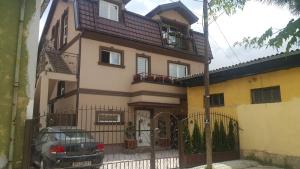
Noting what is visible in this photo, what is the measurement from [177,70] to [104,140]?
7.26m

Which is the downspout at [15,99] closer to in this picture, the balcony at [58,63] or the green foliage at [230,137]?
the green foliage at [230,137]

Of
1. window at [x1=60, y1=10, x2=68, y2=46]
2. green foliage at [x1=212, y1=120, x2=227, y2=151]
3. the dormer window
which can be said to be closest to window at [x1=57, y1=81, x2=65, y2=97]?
window at [x1=60, y1=10, x2=68, y2=46]

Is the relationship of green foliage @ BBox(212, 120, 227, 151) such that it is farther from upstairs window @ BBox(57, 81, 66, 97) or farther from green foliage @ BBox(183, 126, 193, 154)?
upstairs window @ BBox(57, 81, 66, 97)

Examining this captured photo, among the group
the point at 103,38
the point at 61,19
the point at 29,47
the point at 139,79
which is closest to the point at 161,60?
the point at 139,79

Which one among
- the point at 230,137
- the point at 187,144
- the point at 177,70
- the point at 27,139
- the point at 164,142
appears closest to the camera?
the point at 27,139

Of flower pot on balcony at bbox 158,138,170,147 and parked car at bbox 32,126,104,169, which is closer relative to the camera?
parked car at bbox 32,126,104,169

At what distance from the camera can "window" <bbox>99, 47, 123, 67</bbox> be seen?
16.4 metres

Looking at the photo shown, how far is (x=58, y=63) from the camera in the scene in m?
16.1

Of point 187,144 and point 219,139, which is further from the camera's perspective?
point 219,139

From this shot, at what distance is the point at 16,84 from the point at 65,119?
9.44m

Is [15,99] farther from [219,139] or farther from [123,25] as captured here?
[123,25]

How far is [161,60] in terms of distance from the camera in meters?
19.0

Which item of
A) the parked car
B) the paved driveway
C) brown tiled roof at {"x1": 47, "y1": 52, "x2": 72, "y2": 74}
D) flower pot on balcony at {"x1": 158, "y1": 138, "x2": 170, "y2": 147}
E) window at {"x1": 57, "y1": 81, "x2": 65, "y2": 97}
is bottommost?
the paved driveway

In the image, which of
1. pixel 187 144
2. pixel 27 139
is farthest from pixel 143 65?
pixel 27 139
